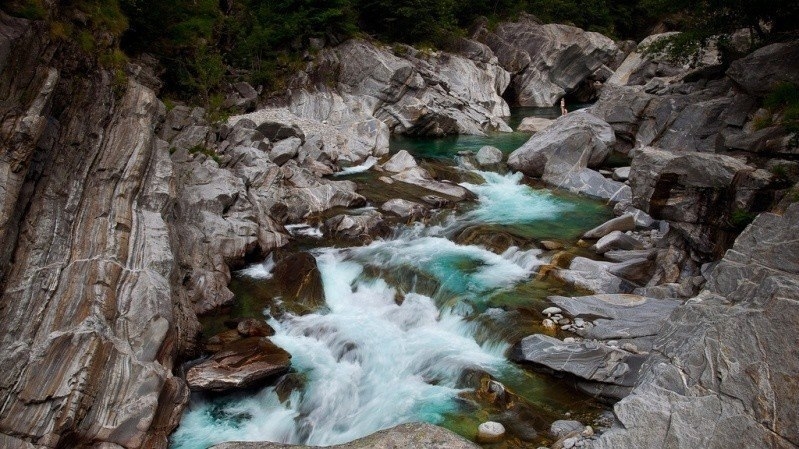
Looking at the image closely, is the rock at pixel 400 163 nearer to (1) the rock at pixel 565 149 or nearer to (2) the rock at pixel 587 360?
(1) the rock at pixel 565 149

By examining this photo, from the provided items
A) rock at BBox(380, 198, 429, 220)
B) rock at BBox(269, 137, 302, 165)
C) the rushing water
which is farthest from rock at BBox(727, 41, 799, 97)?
rock at BBox(269, 137, 302, 165)

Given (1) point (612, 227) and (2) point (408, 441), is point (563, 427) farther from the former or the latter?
(1) point (612, 227)

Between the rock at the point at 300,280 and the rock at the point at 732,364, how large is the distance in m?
7.04

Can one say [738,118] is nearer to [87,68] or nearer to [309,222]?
[309,222]

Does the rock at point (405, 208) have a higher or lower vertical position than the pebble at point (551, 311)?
higher

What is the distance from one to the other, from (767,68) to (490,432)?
13.1m

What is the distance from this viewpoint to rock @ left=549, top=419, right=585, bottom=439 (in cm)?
747

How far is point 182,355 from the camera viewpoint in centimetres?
920

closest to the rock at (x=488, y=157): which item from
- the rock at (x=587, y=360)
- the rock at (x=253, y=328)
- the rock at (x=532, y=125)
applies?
the rock at (x=532, y=125)

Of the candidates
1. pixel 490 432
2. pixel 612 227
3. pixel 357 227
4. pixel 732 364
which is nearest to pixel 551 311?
pixel 490 432

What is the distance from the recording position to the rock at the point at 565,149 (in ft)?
65.6

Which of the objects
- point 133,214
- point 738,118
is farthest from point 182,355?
point 738,118

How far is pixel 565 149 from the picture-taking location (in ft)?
66.1

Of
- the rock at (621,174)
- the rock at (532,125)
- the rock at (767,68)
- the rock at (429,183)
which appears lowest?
the rock at (429,183)
